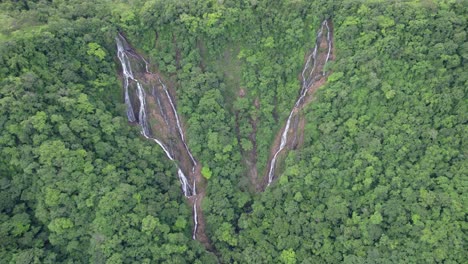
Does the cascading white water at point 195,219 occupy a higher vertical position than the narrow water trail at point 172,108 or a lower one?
lower

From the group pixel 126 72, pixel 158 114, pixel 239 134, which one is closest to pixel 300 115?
pixel 239 134

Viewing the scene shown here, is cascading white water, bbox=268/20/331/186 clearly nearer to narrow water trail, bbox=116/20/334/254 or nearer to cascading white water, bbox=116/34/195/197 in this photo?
narrow water trail, bbox=116/20/334/254

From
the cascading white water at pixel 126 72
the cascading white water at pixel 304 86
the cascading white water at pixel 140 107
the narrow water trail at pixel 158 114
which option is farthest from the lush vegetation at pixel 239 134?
the narrow water trail at pixel 158 114

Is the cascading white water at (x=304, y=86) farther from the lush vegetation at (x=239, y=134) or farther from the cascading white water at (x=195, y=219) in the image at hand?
the cascading white water at (x=195, y=219)

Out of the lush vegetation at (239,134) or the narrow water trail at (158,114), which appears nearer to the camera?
the lush vegetation at (239,134)

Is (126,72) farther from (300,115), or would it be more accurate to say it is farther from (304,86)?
(304,86)

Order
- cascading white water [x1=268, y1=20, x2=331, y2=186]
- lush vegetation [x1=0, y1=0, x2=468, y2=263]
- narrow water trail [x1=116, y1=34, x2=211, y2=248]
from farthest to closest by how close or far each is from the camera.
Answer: cascading white water [x1=268, y1=20, x2=331, y2=186]
narrow water trail [x1=116, y1=34, x2=211, y2=248]
lush vegetation [x1=0, y1=0, x2=468, y2=263]

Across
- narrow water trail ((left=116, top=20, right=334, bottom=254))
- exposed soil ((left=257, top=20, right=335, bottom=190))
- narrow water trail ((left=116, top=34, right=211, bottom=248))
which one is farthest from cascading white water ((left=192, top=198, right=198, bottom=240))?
exposed soil ((left=257, top=20, right=335, bottom=190))
